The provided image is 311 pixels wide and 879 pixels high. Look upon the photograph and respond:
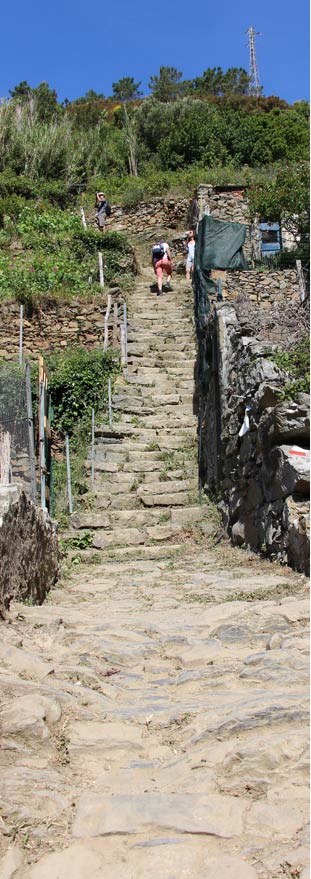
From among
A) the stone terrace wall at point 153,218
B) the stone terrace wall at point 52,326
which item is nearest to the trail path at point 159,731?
the stone terrace wall at point 52,326

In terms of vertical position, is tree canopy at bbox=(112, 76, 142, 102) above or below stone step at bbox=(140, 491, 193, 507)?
above

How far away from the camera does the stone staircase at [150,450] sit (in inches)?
334

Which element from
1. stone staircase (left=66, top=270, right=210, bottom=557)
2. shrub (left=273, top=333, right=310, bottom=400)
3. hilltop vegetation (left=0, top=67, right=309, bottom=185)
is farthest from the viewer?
hilltop vegetation (left=0, top=67, right=309, bottom=185)

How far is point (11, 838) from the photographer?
2.14 meters

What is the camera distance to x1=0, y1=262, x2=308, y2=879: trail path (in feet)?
6.77

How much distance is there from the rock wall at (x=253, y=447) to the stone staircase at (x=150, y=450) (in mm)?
491

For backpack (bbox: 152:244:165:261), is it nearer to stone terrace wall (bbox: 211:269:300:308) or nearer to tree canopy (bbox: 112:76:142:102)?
stone terrace wall (bbox: 211:269:300:308)

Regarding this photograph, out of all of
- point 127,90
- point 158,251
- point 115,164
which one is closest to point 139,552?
point 158,251

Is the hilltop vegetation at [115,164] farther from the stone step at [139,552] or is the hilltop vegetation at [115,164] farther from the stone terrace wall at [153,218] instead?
the stone step at [139,552]

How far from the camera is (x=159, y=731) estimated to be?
2861 mm

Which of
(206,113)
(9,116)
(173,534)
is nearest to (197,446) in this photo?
(173,534)

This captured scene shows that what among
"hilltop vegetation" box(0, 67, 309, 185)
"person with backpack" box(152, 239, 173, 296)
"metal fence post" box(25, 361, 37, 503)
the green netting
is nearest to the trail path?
"metal fence post" box(25, 361, 37, 503)

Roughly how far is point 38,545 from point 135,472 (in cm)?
422

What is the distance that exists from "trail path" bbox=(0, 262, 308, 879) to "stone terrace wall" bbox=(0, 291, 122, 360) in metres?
8.61
